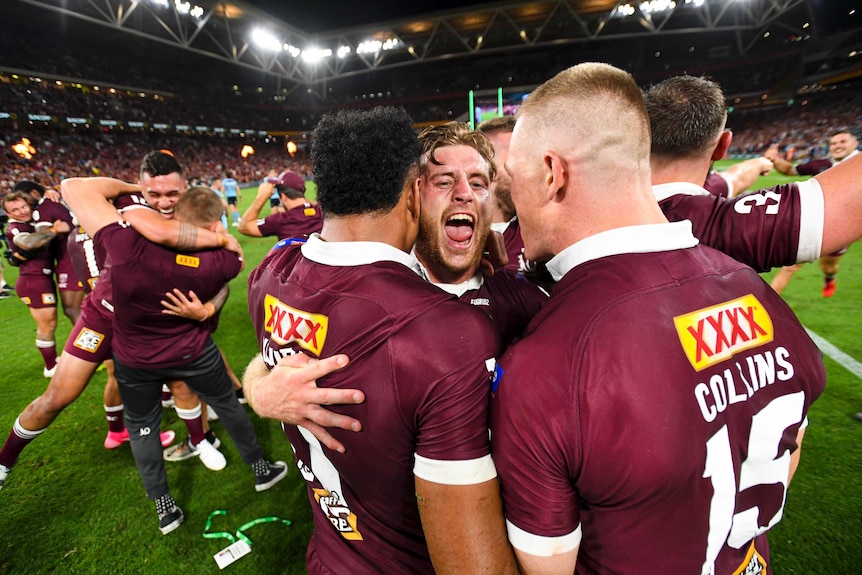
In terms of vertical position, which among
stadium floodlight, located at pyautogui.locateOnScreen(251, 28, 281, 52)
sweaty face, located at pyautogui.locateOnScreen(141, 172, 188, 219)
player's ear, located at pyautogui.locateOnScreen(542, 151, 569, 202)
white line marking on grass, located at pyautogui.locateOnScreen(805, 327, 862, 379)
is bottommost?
white line marking on grass, located at pyautogui.locateOnScreen(805, 327, 862, 379)

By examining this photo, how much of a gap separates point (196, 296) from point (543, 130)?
10.1ft

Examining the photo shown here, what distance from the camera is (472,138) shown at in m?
2.50

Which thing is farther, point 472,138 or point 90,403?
point 90,403

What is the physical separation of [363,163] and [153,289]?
2499 mm

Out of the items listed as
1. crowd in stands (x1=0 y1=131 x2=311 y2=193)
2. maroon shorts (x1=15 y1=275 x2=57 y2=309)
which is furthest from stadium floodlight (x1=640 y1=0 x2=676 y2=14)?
maroon shorts (x1=15 y1=275 x2=57 y2=309)

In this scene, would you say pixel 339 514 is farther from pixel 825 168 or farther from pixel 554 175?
pixel 825 168

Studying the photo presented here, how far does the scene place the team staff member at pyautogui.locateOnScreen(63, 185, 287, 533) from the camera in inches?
116

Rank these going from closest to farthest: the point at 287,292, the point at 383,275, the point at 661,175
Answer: the point at 383,275 < the point at 287,292 < the point at 661,175

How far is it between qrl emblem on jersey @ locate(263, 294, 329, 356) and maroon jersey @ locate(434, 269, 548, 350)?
914 mm

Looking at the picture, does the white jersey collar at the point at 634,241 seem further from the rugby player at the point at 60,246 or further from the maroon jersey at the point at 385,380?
the rugby player at the point at 60,246

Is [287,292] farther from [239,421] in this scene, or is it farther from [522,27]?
[522,27]

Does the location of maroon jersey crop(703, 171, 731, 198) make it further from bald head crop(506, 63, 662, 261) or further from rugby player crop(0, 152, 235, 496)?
rugby player crop(0, 152, 235, 496)

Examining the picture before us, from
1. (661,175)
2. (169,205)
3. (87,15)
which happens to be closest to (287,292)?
(661,175)

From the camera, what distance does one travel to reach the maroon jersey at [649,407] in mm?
986
